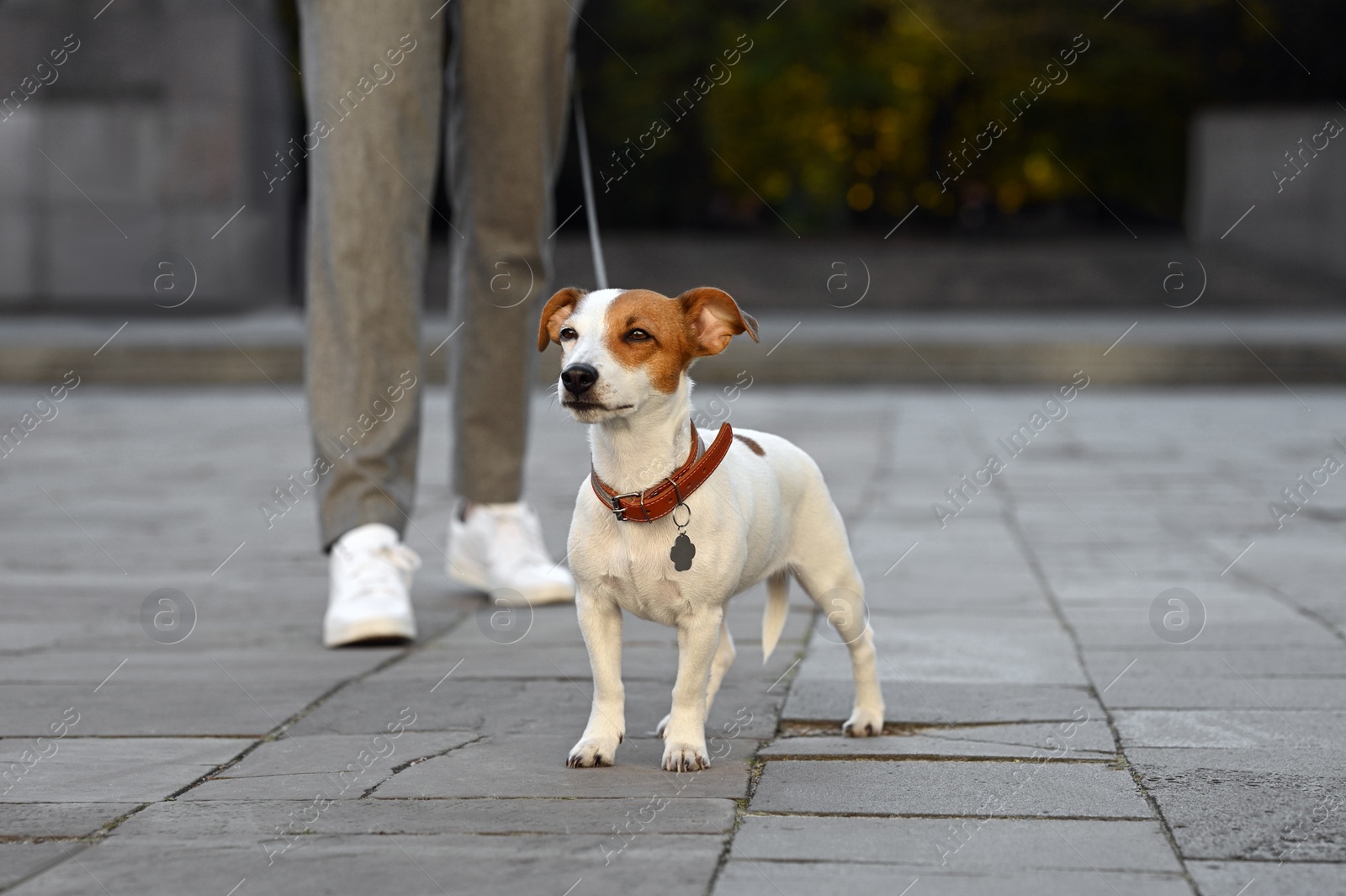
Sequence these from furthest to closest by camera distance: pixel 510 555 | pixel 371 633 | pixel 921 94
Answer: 1. pixel 921 94
2. pixel 510 555
3. pixel 371 633

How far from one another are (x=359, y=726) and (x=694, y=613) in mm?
728

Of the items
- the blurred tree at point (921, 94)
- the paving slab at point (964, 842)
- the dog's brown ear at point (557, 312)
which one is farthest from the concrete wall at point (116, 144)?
the paving slab at point (964, 842)

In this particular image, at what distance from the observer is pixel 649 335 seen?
2713mm

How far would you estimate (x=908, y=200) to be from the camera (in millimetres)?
38000

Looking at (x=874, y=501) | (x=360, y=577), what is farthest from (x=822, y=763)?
(x=874, y=501)

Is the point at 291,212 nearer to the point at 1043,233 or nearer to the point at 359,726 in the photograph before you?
the point at 1043,233

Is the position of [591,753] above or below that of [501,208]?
below

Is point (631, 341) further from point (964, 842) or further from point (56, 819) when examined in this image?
point (56, 819)

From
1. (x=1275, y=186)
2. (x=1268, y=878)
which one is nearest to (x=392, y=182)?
(x=1268, y=878)

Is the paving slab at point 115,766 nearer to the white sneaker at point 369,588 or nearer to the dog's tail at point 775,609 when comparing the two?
the white sneaker at point 369,588

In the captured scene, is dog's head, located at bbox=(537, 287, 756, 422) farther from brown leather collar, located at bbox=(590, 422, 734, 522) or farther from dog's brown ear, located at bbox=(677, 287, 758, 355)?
brown leather collar, located at bbox=(590, 422, 734, 522)

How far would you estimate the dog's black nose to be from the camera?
8.59ft

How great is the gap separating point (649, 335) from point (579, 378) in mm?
168

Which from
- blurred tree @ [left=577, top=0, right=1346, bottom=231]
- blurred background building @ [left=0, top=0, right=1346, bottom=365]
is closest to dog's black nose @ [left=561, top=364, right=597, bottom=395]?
blurred background building @ [left=0, top=0, right=1346, bottom=365]
